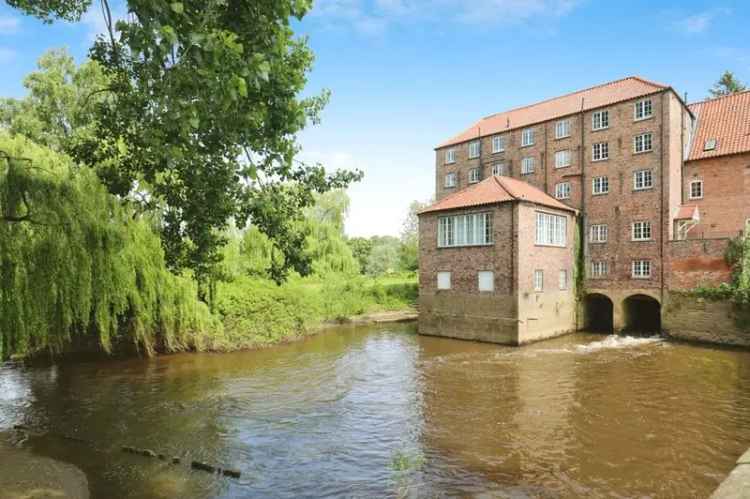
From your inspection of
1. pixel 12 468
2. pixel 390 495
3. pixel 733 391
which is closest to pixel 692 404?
pixel 733 391

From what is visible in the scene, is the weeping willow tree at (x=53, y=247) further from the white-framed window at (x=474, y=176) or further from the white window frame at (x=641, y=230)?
the white-framed window at (x=474, y=176)

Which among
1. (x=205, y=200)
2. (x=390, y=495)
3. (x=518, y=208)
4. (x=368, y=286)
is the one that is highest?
(x=518, y=208)

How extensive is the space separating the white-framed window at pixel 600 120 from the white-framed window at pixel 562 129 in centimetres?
152

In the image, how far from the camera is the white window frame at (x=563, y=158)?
92.8 feet

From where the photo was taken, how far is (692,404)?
12.8m

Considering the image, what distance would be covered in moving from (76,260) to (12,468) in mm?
4457

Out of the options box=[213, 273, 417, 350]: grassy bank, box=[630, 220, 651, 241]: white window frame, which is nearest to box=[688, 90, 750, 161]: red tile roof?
box=[630, 220, 651, 241]: white window frame

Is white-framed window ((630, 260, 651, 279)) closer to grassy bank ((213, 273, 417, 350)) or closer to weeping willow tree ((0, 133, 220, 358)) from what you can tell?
grassy bank ((213, 273, 417, 350))

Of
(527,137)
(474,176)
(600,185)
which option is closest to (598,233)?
(600,185)

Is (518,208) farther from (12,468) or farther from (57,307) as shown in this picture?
(12,468)

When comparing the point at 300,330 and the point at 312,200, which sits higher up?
the point at 312,200

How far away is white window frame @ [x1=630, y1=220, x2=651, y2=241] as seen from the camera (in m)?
24.8


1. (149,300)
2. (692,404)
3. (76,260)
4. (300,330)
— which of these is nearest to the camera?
(76,260)

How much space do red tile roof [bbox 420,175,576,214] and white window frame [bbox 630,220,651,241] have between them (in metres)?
3.19
